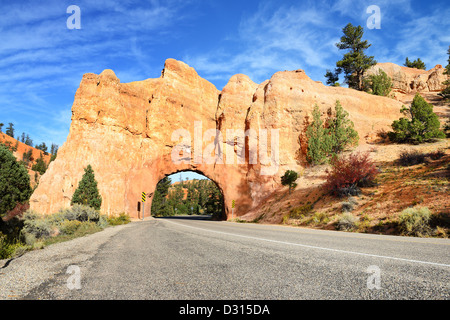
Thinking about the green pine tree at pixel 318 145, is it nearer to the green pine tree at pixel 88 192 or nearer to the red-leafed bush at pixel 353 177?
the red-leafed bush at pixel 353 177

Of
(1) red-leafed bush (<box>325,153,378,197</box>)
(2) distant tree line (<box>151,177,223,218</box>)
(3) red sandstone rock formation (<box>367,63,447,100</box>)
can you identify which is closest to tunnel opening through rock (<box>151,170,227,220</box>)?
(2) distant tree line (<box>151,177,223,218</box>)

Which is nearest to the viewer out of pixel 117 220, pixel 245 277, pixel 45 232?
pixel 245 277

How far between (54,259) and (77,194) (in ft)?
80.3

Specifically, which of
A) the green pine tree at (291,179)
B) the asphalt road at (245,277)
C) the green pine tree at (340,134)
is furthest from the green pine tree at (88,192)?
the green pine tree at (340,134)

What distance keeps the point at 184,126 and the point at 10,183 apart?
21.2 m

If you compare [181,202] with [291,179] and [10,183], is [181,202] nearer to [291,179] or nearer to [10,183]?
[10,183]

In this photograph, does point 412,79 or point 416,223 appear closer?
point 416,223

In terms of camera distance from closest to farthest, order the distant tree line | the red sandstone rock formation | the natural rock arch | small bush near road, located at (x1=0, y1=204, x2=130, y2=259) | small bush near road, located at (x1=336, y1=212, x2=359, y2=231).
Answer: small bush near road, located at (x1=0, y1=204, x2=130, y2=259), small bush near road, located at (x1=336, y1=212, x2=359, y2=231), the natural rock arch, the distant tree line, the red sandstone rock formation

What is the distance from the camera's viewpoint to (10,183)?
25.2m

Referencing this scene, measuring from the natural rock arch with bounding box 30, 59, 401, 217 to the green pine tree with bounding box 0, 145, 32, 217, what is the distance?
7.00 ft

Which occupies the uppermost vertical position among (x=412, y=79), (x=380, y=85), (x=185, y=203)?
(x=412, y=79)

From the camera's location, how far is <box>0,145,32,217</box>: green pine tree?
24.5 metres

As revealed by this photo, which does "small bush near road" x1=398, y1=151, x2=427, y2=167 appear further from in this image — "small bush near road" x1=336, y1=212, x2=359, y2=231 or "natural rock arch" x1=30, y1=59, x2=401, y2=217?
"natural rock arch" x1=30, y1=59, x2=401, y2=217

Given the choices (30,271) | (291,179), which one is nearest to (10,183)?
(30,271)
